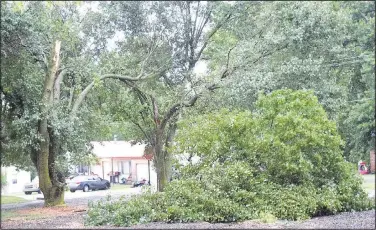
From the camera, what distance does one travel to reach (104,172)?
2820 centimetres

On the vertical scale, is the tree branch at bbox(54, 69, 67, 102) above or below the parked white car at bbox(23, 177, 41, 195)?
above

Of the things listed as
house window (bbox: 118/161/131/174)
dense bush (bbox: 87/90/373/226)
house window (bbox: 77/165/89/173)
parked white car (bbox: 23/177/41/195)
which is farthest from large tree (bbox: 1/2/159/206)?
house window (bbox: 118/161/131/174)

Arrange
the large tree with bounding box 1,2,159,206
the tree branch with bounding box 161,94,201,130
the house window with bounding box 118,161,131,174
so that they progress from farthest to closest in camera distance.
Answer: the house window with bounding box 118,161,131,174 → the tree branch with bounding box 161,94,201,130 → the large tree with bounding box 1,2,159,206

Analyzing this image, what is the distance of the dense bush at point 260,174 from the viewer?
11.5 meters

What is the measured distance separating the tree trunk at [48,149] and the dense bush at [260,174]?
4.02 metres

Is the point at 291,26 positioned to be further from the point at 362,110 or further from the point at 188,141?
the point at 362,110

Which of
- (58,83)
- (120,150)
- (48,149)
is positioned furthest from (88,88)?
(120,150)

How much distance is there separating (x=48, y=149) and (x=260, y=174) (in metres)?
7.14

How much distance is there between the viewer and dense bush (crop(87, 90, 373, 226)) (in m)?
11.5

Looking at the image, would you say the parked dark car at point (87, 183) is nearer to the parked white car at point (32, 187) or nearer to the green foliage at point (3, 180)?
the parked white car at point (32, 187)

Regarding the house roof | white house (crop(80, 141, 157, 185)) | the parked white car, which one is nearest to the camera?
the parked white car

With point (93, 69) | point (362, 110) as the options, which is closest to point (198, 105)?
point (93, 69)

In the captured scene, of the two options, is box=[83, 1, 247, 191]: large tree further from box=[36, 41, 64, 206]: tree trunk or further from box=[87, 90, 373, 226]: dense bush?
box=[87, 90, 373, 226]: dense bush

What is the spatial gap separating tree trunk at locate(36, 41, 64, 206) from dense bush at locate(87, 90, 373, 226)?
402 centimetres
